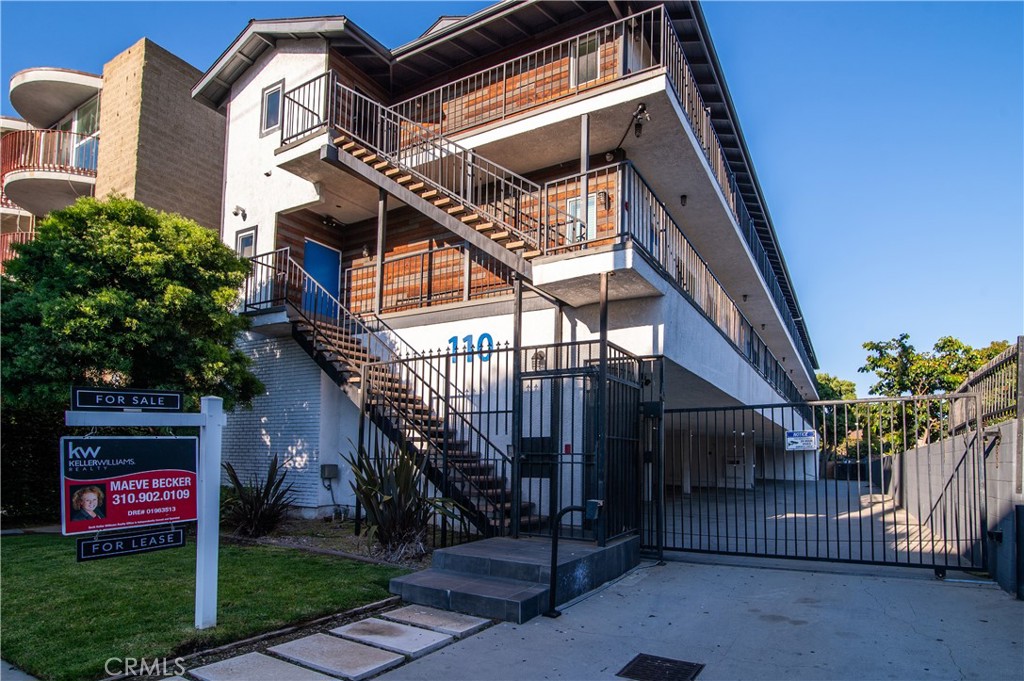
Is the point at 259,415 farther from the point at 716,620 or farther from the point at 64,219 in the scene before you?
the point at 716,620

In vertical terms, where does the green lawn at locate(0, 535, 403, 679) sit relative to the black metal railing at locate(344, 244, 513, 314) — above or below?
below

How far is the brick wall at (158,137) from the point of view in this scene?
1711cm

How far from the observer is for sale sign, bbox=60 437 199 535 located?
4.50 m

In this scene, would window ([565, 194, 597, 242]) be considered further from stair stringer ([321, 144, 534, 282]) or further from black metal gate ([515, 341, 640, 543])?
black metal gate ([515, 341, 640, 543])

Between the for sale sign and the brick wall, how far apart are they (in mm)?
14091

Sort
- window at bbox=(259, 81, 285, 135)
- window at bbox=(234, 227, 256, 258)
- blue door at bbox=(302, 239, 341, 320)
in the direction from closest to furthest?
blue door at bbox=(302, 239, 341, 320) < window at bbox=(234, 227, 256, 258) < window at bbox=(259, 81, 285, 135)

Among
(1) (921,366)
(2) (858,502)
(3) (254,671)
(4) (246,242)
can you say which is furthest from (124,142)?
(1) (921,366)

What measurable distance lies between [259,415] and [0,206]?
645 inches

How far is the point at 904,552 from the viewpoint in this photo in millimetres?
9320

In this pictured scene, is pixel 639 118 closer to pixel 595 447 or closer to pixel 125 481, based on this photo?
pixel 595 447

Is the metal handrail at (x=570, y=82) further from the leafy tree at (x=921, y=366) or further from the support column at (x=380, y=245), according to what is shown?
the leafy tree at (x=921, y=366)

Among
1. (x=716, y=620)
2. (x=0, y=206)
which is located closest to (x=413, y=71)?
(x=716, y=620)

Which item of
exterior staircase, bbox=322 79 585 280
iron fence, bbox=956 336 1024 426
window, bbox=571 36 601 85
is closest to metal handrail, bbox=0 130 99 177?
exterior staircase, bbox=322 79 585 280

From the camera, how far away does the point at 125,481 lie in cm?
484
